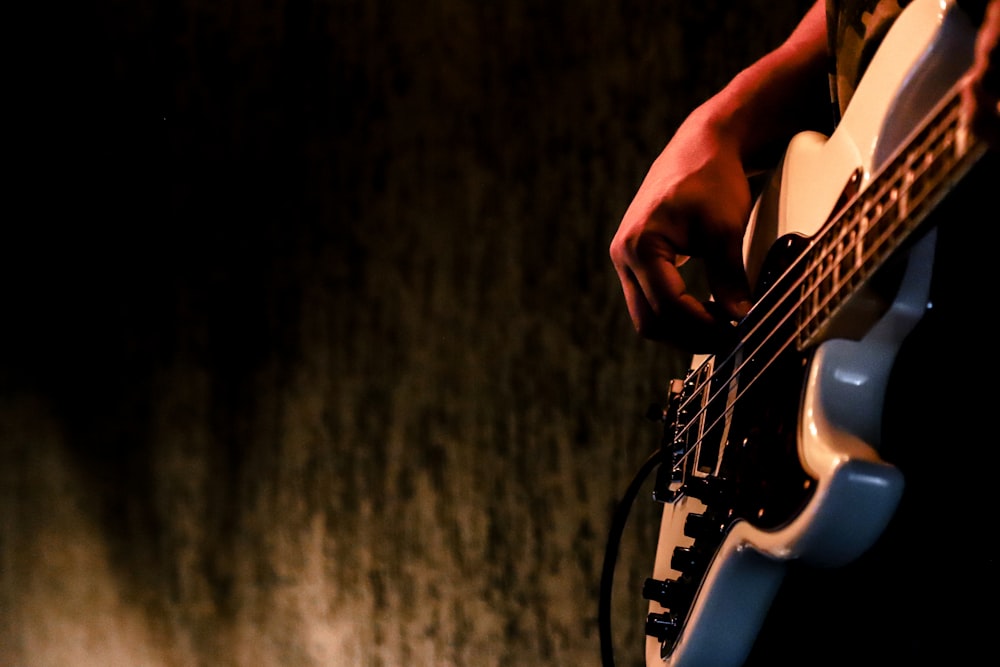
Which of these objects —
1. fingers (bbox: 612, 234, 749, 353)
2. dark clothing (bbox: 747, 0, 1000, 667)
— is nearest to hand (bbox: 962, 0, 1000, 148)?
dark clothing (bbox: 747, 0, 1000, 667)

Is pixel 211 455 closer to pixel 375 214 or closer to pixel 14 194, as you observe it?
pixel 375 214

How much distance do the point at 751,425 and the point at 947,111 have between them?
247 mm

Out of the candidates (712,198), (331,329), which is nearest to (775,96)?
(712,198)

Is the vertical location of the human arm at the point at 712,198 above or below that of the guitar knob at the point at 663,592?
above

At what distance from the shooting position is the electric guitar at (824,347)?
1.25 ft

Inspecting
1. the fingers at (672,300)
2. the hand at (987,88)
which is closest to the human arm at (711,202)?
the fingers at (672,300)

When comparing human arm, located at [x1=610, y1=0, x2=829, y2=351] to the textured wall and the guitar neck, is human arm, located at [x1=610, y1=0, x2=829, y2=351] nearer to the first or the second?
the guitar neck

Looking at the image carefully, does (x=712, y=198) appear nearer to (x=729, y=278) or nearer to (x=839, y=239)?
(x=729, y=278)

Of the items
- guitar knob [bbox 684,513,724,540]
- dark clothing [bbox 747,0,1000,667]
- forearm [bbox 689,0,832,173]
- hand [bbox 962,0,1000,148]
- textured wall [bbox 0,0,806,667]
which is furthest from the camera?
textured wall [bbox 0,0,806,667]

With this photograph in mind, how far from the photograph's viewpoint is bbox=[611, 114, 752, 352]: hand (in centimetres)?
60

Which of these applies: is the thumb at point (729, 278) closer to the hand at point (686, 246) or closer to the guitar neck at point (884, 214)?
the hand at point (686, 246)

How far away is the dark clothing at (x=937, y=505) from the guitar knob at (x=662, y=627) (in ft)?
0.40

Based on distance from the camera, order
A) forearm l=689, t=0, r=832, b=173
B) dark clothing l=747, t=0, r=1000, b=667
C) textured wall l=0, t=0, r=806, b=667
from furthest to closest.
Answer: textured wall l=0, t=0, r=806, b=667
forearm l=689, t=0, r=832, b=173
dark clothing l=747, t=0, r=1000, b=667

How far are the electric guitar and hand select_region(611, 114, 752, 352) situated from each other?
3cm
